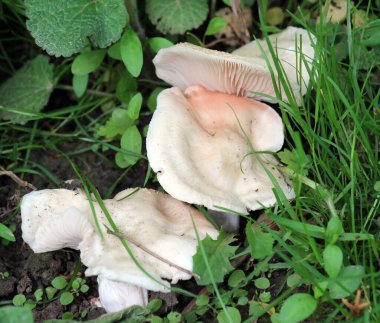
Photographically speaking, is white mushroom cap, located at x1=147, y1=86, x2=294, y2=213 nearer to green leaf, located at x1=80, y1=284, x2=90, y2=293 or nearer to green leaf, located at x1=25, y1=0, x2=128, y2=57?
green leaf, located at x1=25, y1=0, x2=128, y2=57

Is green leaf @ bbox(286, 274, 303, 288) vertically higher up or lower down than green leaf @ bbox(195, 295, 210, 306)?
higher up

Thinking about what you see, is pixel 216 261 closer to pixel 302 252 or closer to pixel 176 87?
pixel 302 252

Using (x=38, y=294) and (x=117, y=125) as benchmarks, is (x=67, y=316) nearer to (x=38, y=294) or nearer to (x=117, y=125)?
(x=38, y=294)

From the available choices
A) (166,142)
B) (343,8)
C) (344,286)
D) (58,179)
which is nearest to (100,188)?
(58,179)

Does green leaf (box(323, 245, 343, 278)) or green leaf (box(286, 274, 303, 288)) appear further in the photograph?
green leaf (box(286, 274, 303, 288))

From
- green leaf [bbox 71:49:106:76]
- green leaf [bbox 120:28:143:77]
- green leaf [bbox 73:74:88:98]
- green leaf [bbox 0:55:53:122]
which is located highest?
green leaf [bbox 120:28:143:77]

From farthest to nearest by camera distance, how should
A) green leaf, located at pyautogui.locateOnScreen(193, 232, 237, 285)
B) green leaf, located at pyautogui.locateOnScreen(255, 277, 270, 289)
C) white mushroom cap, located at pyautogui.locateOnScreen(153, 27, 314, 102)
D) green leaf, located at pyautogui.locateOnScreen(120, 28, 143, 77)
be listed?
green leaf, located at pyautogui.locateOnScreen(120, 28, 143, 77) → white mushroom cap, located at pyautogui.locateOnScreen(153, 27, 314, 102) → green leaf, located at pyautogui.locateOnScreen(255, 277, 270, 289) → green leaf, located at pyautogui.locateOnScreen(193, 232, 237, 285)

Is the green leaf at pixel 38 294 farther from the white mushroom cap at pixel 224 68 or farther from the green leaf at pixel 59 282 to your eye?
the white mushroom cap at pixel 224 68

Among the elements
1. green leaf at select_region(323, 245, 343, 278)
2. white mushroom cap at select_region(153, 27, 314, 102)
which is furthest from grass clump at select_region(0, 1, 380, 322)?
white mushroom cap at select_region(153, 27, 314, 102)
